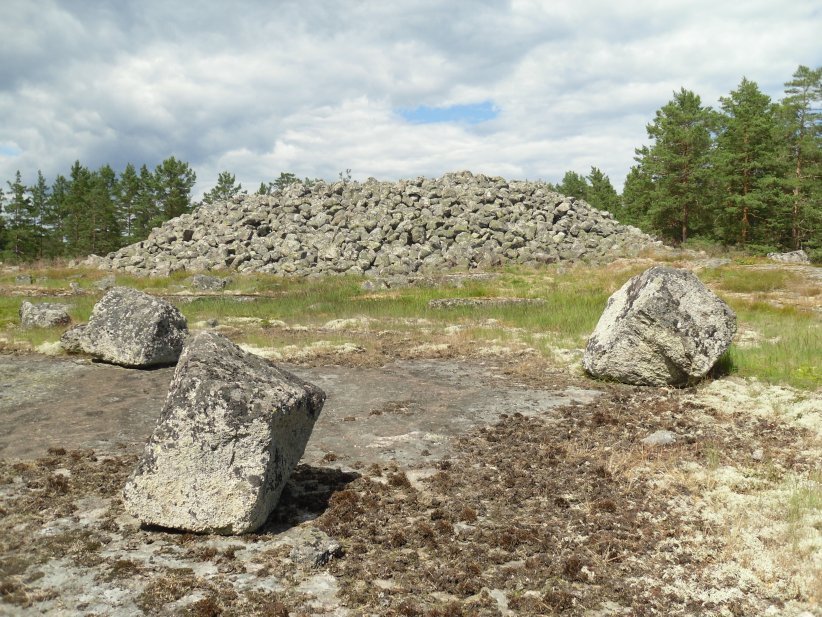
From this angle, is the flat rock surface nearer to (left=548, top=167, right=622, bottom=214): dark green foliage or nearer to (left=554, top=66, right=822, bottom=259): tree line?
(left=554, top=66, right=822, bottom=259): tree line

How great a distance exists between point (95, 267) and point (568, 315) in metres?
38.9

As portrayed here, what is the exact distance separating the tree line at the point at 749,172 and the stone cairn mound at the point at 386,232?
1338 centimetres

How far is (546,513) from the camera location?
7598 mm

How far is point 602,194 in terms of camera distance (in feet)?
318

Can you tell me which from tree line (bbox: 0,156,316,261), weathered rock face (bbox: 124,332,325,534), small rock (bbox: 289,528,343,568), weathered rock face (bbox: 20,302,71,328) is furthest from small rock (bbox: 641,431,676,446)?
tree line (bbox: 0,156,316,261)

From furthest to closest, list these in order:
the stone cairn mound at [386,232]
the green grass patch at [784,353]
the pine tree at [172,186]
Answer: the pine tree at [172,186] < the stone cairn mound at [386,232] < the green grass patch at [784,353]

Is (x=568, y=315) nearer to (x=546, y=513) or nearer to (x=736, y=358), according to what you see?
(x=736, y=358)

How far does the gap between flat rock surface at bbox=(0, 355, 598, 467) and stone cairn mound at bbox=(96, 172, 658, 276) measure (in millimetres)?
24144

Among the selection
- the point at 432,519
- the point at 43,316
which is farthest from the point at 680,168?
the point at 432,519

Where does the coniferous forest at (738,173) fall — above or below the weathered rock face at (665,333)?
above

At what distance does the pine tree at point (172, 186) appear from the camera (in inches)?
3137

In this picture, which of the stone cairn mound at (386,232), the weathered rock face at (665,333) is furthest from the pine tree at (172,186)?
the weathered rock face at (665,333)

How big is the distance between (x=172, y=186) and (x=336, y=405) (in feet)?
250

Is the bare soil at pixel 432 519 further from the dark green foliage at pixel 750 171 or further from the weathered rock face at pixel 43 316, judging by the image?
the dark green foliage at pixel 750 171
